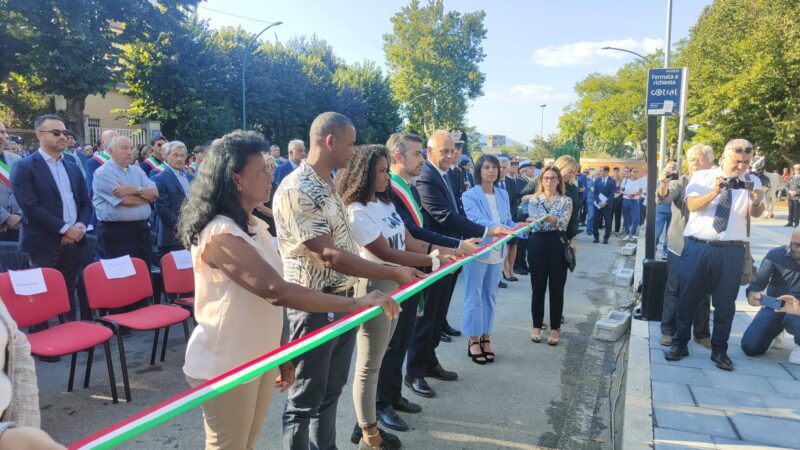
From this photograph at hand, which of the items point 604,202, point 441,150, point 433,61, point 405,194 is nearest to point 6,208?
point 405,194

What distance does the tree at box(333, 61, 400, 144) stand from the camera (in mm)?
38812

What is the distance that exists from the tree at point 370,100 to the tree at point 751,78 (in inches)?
896

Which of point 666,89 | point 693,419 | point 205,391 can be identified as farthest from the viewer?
point 666,89

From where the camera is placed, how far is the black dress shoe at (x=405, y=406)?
3798mm

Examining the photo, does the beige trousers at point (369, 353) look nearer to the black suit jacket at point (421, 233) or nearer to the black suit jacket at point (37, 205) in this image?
the black suit jacket at point (421, 233)

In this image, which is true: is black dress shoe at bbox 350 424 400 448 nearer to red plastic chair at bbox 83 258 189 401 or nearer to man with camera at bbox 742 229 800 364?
red plastic chair at bbox 83 258 189 401

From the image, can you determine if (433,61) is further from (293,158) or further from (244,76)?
(293,158)

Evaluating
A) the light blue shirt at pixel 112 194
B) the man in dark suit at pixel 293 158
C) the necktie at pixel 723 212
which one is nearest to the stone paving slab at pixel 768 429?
the necktie at pixel 723 212

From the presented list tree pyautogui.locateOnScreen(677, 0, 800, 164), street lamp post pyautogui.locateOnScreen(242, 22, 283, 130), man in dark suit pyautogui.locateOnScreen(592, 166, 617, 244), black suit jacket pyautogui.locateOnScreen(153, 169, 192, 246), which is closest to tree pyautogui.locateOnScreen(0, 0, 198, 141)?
street lamp post pyautogui.locateOnScreen(242, 22, 283, 130)

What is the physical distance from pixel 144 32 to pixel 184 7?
2.33 m

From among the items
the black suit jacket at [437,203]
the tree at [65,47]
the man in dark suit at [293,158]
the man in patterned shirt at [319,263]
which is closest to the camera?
the man in patterned shirt at [319,263]

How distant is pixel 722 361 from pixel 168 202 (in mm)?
6079

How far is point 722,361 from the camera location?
4594mm

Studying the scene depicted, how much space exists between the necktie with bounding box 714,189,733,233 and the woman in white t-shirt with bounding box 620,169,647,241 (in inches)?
359
